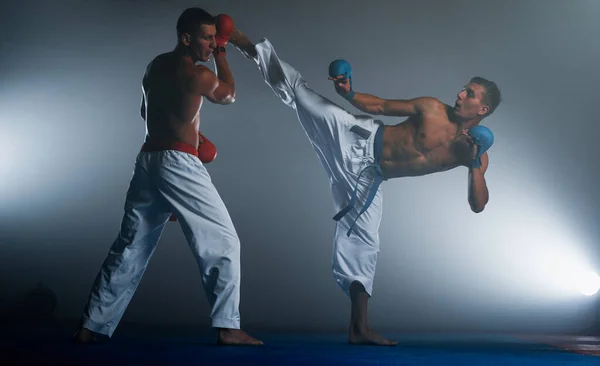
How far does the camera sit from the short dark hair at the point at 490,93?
11.6 ft

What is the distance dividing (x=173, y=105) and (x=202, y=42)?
14.1 inches

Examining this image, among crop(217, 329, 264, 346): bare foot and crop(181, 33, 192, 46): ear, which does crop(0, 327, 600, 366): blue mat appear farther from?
crop(181, 33, 192, 46): ear

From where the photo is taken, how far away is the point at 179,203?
2.54 metres

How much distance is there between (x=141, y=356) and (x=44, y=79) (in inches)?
96.9

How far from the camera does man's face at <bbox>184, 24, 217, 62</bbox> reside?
280cm

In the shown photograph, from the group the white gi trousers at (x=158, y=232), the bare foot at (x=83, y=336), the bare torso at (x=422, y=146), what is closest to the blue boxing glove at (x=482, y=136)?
the bare torso at (x=422, y=146)

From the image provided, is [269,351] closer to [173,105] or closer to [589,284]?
[173,105]

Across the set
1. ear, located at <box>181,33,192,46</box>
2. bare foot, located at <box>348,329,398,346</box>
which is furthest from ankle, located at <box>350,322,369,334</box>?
ear, located at <box>181,33,192,46</box>

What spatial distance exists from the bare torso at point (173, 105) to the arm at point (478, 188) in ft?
5.17

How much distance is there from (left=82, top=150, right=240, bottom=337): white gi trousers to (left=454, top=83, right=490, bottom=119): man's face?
1.61 m

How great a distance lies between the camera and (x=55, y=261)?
12.5ft

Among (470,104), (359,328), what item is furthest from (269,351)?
(470,104)

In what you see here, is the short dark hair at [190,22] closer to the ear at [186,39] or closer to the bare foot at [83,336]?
the ear at [186,39]

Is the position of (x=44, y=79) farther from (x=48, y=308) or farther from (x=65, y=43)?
(x=48, y=308)
